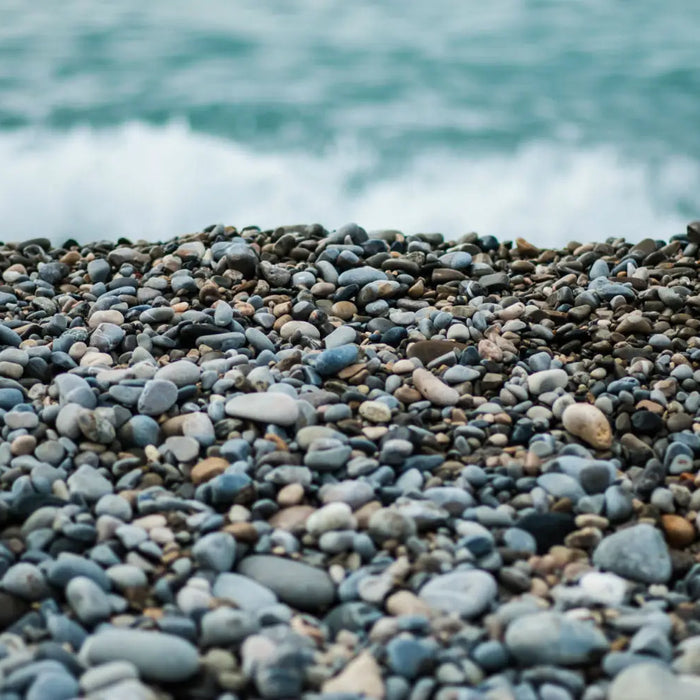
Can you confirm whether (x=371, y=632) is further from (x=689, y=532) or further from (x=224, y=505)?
(x=689, y=532)

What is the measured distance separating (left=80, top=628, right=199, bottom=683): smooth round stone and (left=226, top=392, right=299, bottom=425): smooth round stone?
0.69m

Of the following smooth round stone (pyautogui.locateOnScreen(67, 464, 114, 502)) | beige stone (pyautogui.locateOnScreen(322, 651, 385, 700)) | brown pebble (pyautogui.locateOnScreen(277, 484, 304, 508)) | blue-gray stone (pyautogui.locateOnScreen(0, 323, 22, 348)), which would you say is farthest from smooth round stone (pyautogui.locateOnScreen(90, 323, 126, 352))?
beige stone (pyautogui.locateOnScreen(322, 651, 385, 700))

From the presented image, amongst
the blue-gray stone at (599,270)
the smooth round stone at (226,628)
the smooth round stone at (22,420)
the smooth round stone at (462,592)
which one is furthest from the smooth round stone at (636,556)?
the blue-gray stone at (599,270)

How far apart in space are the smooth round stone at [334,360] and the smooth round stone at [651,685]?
1.16m

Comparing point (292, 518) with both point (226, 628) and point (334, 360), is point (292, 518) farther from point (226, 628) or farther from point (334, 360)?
point (334, 360)

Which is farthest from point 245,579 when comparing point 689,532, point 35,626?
point 689,532

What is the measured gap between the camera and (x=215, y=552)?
5.58ft

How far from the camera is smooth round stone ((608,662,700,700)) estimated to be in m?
1.39

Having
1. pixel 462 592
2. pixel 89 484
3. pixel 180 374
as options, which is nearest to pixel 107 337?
pixel 180 374

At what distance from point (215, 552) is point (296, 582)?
0.17m

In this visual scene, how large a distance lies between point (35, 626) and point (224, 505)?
438 mm

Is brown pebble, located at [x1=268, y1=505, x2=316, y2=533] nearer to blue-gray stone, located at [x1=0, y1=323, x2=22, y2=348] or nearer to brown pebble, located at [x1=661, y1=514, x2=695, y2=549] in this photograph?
brown pebble, located at [x1=661, y1=514, x2=695, y2=549]

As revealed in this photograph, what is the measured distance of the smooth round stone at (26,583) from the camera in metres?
Answer: 1.67

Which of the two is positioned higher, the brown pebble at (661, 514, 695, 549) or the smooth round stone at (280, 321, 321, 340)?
the smooth round stone at (280, 321, 321, 340)
